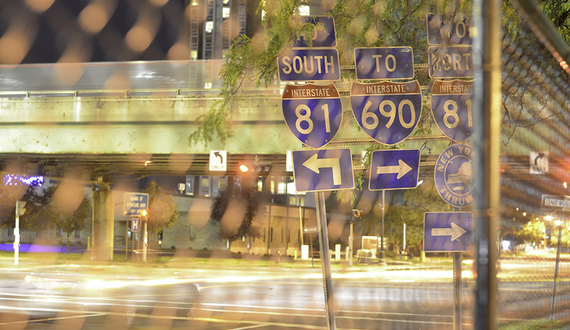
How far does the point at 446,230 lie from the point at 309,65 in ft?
7.01

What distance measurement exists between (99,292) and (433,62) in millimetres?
15116

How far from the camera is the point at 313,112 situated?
207 inches

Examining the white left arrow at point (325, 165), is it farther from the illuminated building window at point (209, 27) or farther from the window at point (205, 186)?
the illuminated building window at point (209, 27)

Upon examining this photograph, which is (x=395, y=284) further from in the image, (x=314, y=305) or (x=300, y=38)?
(x=300, y=38)

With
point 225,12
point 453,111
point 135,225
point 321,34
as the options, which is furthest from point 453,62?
point 225,12

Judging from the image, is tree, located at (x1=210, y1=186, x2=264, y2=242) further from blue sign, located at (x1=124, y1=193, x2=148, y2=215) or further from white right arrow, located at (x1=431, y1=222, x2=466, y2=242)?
white right arrow, located at (x1=431, y1=222, x2=466, y2=242)

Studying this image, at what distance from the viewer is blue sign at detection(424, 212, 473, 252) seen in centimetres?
531

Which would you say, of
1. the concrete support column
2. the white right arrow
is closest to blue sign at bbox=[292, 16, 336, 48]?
the white right arrow

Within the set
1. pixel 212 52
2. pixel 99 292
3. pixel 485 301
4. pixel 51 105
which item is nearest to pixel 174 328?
pixel 99 292

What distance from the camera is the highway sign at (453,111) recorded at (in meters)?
5.49

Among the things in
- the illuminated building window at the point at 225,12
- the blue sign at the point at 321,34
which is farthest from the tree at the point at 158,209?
the illuminated building window at the point at 225,12

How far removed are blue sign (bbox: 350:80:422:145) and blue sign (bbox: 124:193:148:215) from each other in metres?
30.9

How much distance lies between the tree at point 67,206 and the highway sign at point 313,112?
155 ft

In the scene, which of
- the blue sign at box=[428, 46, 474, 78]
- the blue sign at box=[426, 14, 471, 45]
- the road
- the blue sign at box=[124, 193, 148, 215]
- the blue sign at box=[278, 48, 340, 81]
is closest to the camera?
the blue sign at box=[278, 48, 340, 81]
